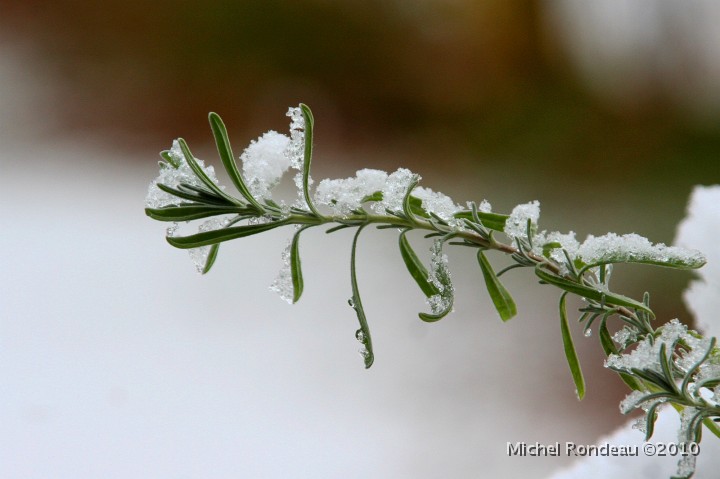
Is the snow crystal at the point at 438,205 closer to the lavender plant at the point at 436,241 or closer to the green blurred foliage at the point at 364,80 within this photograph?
the lavender plant at the point at 436,241

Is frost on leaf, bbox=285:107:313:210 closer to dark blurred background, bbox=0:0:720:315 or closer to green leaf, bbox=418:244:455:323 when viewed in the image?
green leaf, bbox=418:244:455:323

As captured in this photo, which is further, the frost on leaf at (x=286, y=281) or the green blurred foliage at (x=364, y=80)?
the green blurred foliage at (x=364, y=80)

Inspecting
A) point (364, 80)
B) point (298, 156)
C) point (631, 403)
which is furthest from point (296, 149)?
point (364, 80)

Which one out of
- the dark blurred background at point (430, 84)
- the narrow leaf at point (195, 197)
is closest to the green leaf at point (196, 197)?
the narrow leaf at point (195, 197)

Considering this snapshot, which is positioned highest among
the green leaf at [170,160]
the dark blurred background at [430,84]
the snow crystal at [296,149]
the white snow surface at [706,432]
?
the dark blurred background at [430,84]

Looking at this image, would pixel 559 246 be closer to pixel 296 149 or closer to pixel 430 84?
pixel 296 149

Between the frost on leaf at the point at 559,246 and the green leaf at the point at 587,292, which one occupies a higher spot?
the frost on leaf at the point at 559,246

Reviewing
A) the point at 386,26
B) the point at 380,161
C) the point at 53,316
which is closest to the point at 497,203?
the point at 380,161
